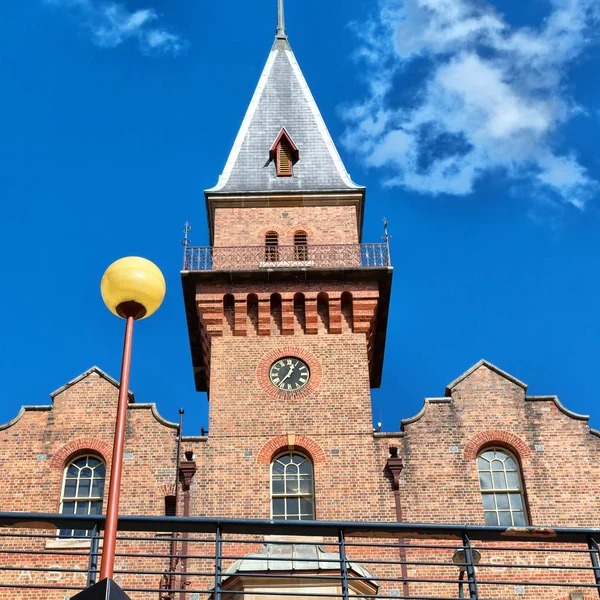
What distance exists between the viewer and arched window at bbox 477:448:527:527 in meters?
21.3

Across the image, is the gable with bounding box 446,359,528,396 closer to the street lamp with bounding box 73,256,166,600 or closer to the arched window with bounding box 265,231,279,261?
the arched window with bounding box 265,231,279,261

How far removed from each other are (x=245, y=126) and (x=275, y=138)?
1464 millimetres

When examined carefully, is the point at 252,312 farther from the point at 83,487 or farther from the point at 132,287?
the point at 132,287

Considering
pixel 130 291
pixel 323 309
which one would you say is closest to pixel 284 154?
pixel 323 309

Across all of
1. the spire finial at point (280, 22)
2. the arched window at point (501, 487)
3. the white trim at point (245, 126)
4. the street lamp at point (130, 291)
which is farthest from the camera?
the spire finial at point (280, 22)

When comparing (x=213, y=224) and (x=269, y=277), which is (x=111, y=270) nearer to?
(x=269, y=277)

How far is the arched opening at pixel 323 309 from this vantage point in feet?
81.0

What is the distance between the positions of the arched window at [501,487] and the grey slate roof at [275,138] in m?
9.77

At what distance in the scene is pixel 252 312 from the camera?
2486 cm

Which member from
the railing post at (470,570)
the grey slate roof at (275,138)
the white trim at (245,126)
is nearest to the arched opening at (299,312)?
the grey slate roof at (275,138)

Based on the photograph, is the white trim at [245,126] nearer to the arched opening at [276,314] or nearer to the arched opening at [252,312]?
the arched opening at [252,312]

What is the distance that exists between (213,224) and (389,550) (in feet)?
40.3

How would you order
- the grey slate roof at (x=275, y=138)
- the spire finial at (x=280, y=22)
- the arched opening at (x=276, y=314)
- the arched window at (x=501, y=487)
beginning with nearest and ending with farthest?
1. the arched window at (x=501, y=487)
2. the arched opening at (x=276, y=314)
3. the grey slate roof at (x=275, y=138)
4. the spire finial at (x=280, y=22)

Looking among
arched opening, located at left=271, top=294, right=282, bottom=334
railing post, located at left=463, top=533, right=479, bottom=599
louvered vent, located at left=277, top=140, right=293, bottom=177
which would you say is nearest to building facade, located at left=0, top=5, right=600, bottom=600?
arched opening, located at left=271, top=294, right=282, bottom=334
